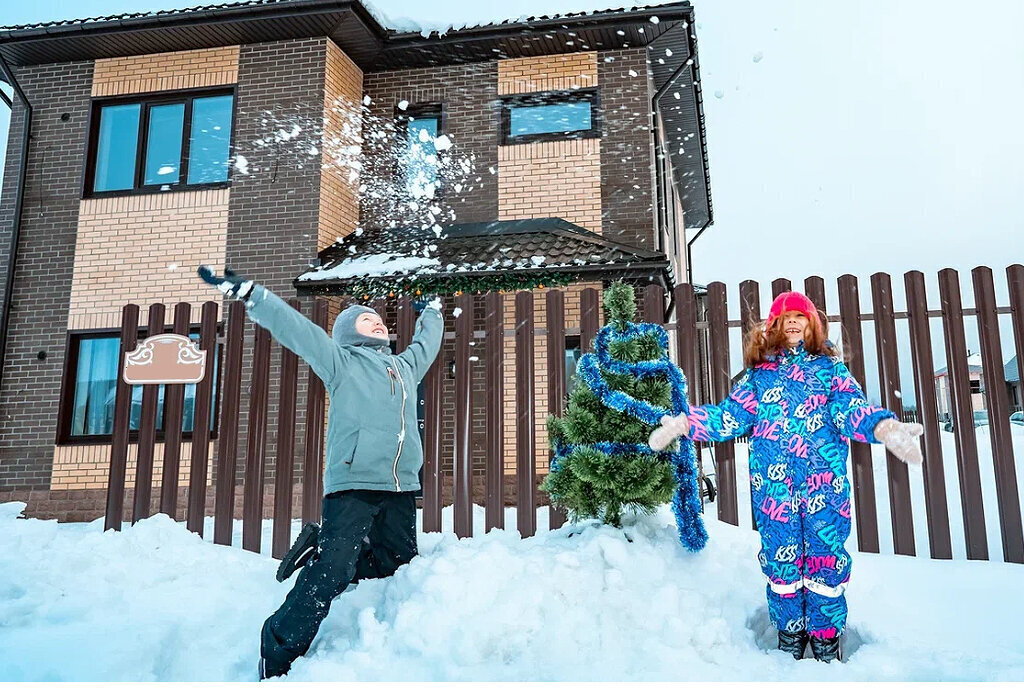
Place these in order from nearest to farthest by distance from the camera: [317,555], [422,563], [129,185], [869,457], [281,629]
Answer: [281,629], [317,555], [422,563], [869,457], [129,185]

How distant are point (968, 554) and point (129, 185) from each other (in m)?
10.7

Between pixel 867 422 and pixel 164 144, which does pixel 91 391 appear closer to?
pixel 164 144

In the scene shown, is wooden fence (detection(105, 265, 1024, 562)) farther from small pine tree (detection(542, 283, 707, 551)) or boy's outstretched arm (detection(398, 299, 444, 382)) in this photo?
boy's outstretched arm (detection(398, 299, 444, 382))

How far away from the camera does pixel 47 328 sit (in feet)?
32.9

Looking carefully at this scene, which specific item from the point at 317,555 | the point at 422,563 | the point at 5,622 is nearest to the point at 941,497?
the point at 422,563

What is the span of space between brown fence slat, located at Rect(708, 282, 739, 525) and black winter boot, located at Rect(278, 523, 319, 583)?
103 inches

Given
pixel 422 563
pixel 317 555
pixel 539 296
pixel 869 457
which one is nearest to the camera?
pixel 317 555

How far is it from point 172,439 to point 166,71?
6962mm

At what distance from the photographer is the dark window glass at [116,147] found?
34.7 ft

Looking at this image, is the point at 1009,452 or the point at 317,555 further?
the point at 1009,452

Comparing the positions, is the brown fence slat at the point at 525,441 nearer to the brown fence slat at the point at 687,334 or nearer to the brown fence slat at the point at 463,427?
the brown fence slat at the point at 463,427

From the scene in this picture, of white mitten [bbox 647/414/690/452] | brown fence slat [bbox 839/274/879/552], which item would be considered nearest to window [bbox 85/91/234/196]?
brown fence slat [bbox 839/274/879/552]

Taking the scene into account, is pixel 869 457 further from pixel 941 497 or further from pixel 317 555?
pixel 317 555

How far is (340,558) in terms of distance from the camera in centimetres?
333
